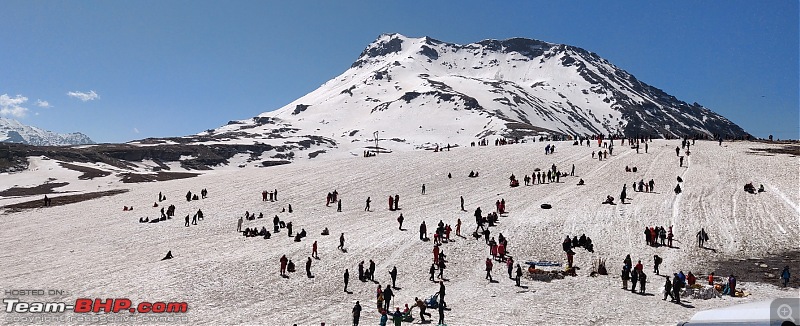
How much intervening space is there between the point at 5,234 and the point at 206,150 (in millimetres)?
121354

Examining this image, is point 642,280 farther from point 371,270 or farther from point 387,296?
point 371,270

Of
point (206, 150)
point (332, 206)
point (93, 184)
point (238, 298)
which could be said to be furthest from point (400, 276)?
point (206, 150)

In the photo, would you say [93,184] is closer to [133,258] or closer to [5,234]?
[5,234]

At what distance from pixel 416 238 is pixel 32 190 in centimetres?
7706

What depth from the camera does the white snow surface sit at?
23.5 meters

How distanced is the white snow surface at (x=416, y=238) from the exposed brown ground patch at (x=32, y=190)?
602 inches

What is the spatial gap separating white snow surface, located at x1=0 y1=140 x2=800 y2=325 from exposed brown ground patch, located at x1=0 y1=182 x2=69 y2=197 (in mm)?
15298

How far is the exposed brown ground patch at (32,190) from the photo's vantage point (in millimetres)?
75938

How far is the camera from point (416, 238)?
1407 inches

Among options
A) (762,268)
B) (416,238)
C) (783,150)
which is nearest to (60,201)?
(416,238)

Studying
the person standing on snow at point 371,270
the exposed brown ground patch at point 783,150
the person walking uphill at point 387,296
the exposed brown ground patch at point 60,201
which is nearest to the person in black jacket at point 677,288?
the person walking uphill at point 387,296

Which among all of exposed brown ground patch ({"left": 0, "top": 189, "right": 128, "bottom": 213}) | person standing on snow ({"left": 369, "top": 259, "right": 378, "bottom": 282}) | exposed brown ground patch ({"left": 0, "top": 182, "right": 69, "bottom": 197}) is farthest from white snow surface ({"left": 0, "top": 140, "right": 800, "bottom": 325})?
exposed brown ground patch ({"left": 0, "top": 182, "right": 69, "bottom": 197})

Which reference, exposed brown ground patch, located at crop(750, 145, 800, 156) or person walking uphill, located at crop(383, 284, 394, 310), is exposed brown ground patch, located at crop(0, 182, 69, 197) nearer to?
person walking uphill, located at crop(383, 284, 394, 310)

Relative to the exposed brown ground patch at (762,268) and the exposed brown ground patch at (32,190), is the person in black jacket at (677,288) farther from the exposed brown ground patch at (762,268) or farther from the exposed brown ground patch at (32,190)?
the exposed brown ground patch at (32,190)
